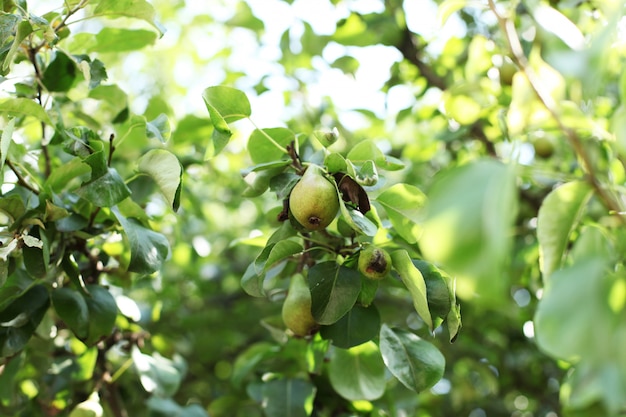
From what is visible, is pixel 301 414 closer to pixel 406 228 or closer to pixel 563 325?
pixel 406 228

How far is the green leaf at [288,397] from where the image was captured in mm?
1393

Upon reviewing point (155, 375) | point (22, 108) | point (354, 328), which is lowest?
point (155, 375)

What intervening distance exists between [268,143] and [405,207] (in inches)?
12.5

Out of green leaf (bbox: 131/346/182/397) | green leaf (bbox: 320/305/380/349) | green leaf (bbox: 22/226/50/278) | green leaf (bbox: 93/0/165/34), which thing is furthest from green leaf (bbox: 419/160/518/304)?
green leaf (bbox: 131/346/182/397)

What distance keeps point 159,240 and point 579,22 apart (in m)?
1.21

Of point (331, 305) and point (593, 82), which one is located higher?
point (593, 82)

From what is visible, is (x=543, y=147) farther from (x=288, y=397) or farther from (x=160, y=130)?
(x=160, y=130)

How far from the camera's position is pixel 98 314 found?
1329 millimetres

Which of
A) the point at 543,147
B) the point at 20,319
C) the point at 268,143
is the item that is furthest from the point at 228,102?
the point at 543,147

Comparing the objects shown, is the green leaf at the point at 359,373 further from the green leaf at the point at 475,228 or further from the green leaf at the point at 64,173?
the green leaf at the point at 475,228

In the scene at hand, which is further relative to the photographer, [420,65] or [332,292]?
[420,65]

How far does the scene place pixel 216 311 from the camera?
2936 mm

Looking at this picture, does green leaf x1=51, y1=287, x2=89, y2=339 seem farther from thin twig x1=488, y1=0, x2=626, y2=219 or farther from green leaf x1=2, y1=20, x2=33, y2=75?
thin twig x1=488, y1=0, x2=626, y2=219

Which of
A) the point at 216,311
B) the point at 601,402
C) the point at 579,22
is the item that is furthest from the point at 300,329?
the point at 216,311
